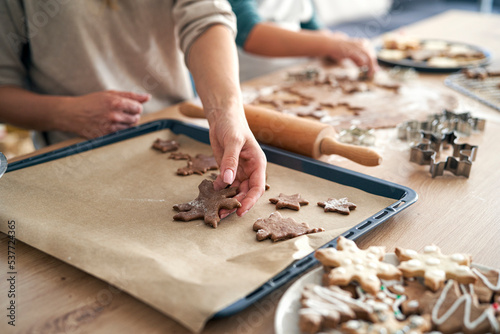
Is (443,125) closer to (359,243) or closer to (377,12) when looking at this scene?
(359,243)

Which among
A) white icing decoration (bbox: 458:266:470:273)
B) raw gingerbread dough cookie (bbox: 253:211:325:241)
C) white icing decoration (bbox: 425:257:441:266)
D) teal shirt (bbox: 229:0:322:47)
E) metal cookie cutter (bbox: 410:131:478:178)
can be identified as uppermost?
teal shirt (bbox: 229:0:322:47)

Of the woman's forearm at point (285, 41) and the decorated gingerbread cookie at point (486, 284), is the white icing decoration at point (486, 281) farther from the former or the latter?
the woman's forearm at point (285, 41)

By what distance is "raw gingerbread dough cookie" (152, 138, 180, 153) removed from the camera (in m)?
1.27

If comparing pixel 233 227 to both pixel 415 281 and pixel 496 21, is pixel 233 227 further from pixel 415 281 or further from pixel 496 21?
pixel 496 21

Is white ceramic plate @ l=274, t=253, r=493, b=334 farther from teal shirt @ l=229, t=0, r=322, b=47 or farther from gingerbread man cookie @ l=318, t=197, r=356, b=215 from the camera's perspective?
teal shirt @ l=229, t=0, r=322, b=47

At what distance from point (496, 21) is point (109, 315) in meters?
2.79

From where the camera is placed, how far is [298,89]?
1.69m

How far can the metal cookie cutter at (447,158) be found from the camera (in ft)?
3.60

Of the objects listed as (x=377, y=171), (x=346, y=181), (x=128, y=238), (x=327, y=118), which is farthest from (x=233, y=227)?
(x=327, y=118)

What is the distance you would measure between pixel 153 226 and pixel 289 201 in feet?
0.95

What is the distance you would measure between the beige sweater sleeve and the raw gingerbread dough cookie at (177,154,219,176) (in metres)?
0.40

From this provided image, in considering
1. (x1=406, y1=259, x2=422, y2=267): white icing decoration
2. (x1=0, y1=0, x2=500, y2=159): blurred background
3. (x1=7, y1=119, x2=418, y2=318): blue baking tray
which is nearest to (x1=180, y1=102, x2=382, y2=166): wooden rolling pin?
(x1=7, y1=119, x2=418, y2=318): blue baking tray

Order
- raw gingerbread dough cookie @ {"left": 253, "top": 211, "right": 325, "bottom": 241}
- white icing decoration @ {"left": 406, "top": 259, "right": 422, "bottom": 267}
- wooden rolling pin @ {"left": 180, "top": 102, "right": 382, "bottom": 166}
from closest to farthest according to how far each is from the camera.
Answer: white icing decoration @ {"left": 406, "top": 259, "right": 422, "bottom": 267}
raw gingerbread dough cookie @ {"left": 253, "top": 211, "right": 325, "bottom": 241}
wooden rolling pin @ {"left": 180, "top": 102, "right": 382, "bottom": 166}

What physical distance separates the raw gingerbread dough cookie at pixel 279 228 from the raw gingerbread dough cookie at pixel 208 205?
0.07 metres
